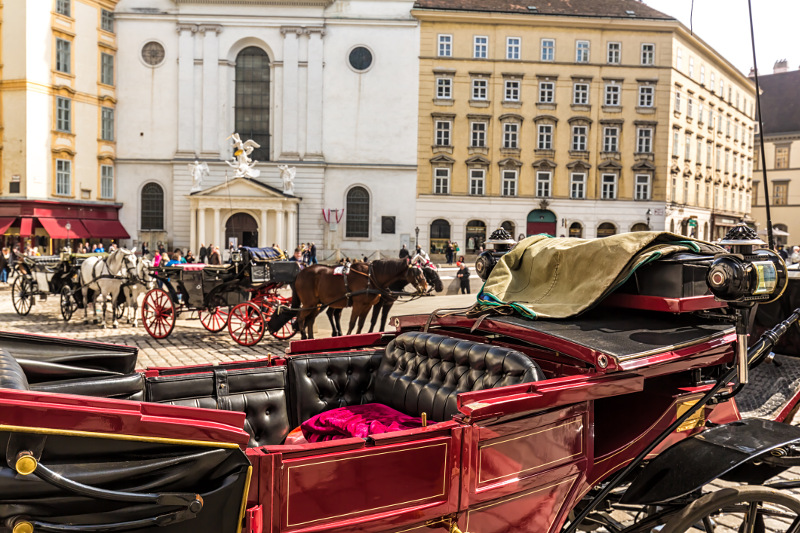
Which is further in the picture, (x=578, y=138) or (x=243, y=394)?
(x=578, y=138)

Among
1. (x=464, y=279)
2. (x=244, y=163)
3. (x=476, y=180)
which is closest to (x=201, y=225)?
(x=244, y=163)

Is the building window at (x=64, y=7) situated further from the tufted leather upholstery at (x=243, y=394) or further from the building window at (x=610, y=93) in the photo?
the tufted leather upholstery at (x=243, y=394)

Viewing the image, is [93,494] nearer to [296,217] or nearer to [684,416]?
[684,416]

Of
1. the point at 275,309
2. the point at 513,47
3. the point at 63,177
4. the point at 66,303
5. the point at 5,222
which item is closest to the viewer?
the point at 275,309

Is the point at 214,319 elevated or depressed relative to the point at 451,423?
depressed

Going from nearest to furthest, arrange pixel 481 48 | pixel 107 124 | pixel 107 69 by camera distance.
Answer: pixel 107 69, pixel 107 124, pixel 481 48

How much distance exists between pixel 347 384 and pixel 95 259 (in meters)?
12.1

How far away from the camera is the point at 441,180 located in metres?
39.0

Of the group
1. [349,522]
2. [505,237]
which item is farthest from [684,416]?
[505,237]

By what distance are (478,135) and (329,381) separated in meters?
35.8

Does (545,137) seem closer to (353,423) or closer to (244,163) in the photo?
(244,163)

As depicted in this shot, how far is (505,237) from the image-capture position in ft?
22.2

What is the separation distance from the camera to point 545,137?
128 ft

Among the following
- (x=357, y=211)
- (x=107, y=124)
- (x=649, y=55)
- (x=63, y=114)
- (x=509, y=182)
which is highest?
(x=649, y=55)
